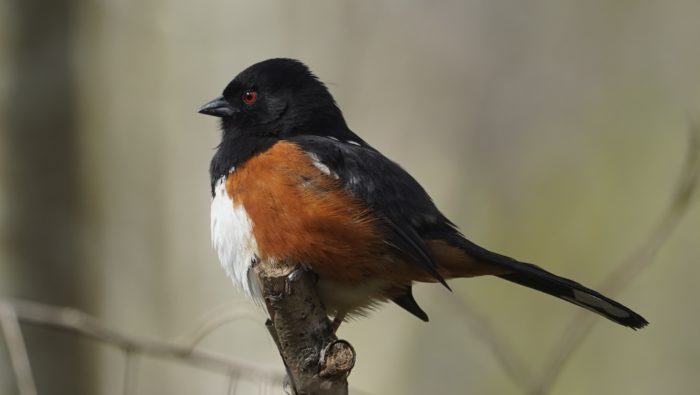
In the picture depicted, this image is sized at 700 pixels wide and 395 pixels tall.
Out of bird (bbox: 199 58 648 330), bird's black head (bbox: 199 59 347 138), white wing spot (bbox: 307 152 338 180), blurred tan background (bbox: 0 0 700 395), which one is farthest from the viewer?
blurred tan background (bbox: 0 0 700 395)

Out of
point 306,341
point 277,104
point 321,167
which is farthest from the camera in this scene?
point 277,104

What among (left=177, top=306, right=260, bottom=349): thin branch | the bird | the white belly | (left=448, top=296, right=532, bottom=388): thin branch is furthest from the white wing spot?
(left=448, top=296, right=532, bottom=388): thin branch

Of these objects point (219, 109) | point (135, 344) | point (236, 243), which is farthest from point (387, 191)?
point (135, 344)

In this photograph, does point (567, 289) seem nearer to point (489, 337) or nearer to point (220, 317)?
point (489, 337)

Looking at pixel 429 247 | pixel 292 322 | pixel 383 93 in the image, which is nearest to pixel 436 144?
pixel 383 93

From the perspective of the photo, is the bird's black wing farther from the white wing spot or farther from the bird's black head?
the bird's black head

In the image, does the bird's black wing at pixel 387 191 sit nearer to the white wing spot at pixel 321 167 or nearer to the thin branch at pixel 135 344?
the white wing spot at pixel 321 167
